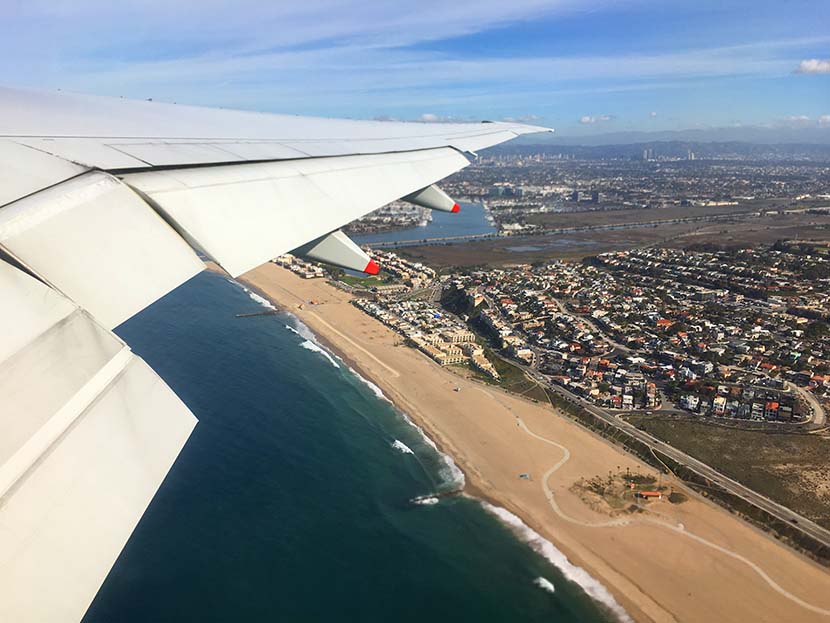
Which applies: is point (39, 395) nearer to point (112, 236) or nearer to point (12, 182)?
point (112, 236)

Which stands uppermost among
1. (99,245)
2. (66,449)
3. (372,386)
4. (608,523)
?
(99,245)

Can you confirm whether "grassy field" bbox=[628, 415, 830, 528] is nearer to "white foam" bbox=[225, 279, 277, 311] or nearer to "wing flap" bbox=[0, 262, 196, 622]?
"wing flap" bbox=[0, 262, 196, 622]

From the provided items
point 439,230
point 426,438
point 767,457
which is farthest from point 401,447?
point 439,230

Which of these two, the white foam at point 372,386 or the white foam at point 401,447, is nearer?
the white foam at point 401,447

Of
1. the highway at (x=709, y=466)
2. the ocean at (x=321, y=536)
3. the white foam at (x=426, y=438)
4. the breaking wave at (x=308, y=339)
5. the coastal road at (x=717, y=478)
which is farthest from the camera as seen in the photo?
the breaking wave at (x=308, y=339)

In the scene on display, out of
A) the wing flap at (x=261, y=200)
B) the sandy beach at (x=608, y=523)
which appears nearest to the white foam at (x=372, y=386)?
the sandy beach at (x=608, y=523)

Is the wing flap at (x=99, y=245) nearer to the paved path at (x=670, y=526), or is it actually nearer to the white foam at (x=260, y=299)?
the paved path at (x=670, y=526)

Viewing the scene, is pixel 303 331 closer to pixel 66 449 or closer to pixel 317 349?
pixel 317 349
